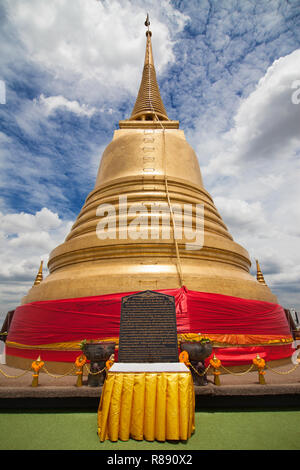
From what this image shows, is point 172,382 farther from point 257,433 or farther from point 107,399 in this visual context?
point 257,433

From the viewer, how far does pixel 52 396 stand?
347cm

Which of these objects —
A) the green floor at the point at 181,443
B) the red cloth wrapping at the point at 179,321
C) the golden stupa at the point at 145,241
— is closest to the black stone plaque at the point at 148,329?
the green floor at the point at 181,443

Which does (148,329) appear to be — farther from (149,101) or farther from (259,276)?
(149,101)

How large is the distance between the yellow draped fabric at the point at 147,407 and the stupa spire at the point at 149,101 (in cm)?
1348

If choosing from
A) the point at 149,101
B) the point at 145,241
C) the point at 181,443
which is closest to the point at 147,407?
the point at 181,443

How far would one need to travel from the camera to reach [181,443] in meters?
2.60

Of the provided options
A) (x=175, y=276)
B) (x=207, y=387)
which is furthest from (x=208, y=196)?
(x=207, y=387)

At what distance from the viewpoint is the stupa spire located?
15.1 meters

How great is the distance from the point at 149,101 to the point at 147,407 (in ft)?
55.3

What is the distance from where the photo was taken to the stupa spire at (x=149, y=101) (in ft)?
49.6
